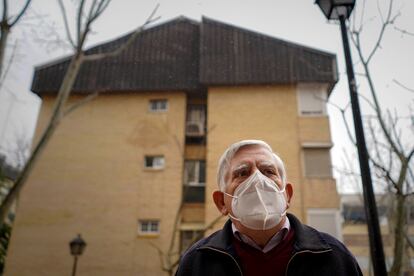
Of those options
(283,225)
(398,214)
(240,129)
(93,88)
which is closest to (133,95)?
(93,88)

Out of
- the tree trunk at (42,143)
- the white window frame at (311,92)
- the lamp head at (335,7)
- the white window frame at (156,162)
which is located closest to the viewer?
the lamp head at (335,7)

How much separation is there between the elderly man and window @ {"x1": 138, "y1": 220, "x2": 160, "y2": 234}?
31.7ft

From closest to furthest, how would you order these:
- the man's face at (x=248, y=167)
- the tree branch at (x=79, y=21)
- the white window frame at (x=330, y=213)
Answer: the man's face at (x=248, y=167)
the tree branch at (x=79, y=21)
the white window frame at (x=330, y=213)

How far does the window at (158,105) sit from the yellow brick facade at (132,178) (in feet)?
0.56

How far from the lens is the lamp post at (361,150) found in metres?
2.38

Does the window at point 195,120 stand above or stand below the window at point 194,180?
above

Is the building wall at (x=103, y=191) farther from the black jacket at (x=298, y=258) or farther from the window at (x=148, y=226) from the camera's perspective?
the black jacket at (x=298, y=258)

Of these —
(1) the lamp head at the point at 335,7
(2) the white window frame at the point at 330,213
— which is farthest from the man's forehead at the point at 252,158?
(2) the white window frame at the point at 330,213

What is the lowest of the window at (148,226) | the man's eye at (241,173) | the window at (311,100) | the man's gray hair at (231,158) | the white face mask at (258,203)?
the window at (148,226)

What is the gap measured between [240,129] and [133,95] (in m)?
4.09

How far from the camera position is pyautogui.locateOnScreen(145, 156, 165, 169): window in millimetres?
11508

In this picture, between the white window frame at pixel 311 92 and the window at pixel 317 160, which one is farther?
the white window frame at pixel 311 92

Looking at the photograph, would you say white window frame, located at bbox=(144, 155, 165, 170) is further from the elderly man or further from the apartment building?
the elderly man

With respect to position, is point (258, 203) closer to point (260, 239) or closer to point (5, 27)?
point (260, 239)
